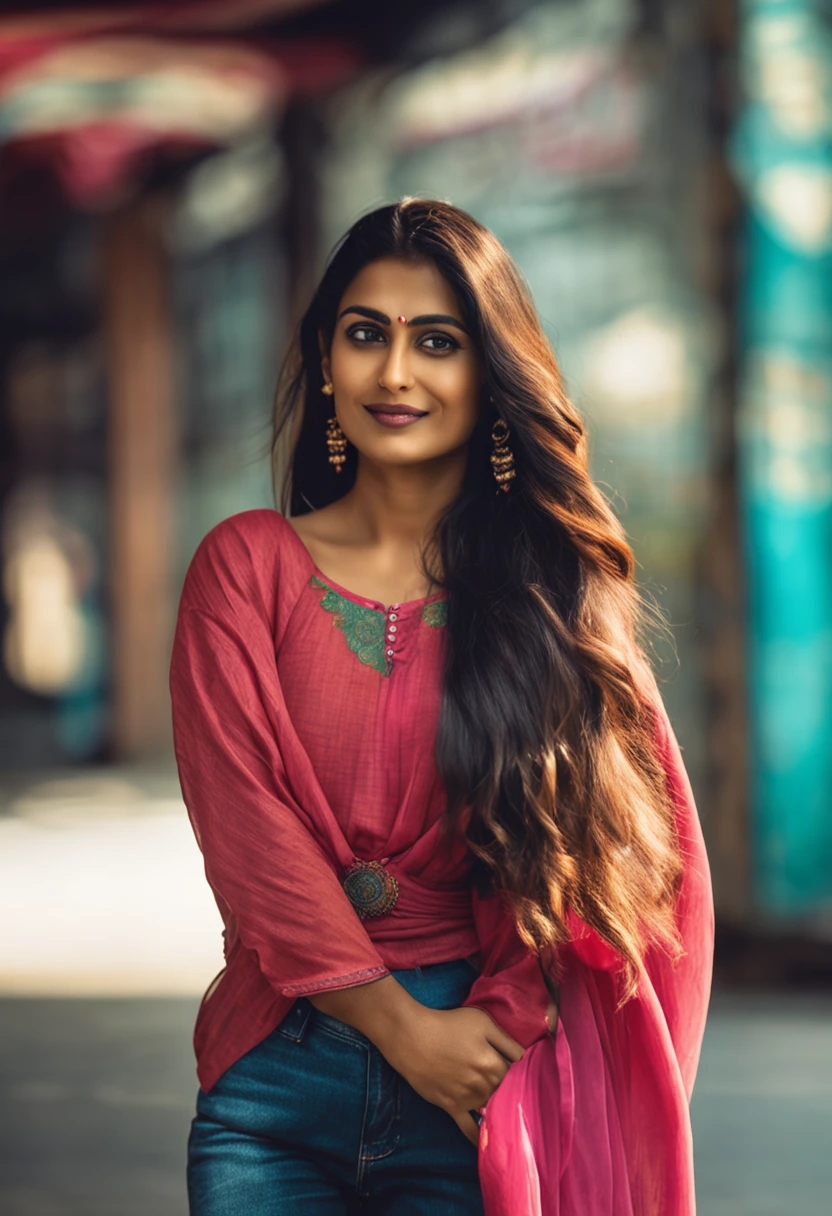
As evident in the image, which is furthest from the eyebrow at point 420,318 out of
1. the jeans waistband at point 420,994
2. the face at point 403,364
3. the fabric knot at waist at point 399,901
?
the jeans waistband at point 420,994

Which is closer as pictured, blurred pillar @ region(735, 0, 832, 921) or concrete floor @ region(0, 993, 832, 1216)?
concrete floor @ region(0, 993, 832, 1216)

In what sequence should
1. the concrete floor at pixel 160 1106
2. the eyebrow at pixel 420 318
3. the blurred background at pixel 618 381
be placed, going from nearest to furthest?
the eyebrow at pixel 420 318
the concrete floor at pixel 160 1106
the blurred background at pixel 618 381

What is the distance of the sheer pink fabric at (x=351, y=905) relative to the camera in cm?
144

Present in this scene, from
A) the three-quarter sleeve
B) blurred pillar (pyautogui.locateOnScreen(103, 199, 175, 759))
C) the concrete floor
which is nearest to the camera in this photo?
the three-quarter sleeve

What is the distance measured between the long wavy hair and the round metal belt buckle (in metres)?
0.09

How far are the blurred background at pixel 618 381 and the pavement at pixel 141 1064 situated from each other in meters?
0.01

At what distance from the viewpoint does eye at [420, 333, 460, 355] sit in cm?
155

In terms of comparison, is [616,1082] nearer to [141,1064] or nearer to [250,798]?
[250,798]

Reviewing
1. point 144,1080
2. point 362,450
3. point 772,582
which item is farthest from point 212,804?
point 772,582

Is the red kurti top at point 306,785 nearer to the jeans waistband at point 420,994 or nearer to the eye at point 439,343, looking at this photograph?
the jeans waistband at point 420,994

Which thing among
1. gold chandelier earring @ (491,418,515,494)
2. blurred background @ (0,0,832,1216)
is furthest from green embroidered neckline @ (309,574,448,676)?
blurred background @ (0,0,832,1216)

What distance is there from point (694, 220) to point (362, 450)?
11.6ft

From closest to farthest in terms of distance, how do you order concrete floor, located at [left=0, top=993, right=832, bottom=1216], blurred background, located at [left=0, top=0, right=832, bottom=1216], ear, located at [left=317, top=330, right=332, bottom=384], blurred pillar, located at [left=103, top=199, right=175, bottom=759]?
ear, located at [left=317, top=330, right=332, bottom=384] → concrete floor, located at [left=0, top=993, right=832, bottom=1216] → blurred background, located at [left=0, top=0, right=832, bottom=1216] → blurred pillar, located at [left=103, top=199, right=175, bottom=759]

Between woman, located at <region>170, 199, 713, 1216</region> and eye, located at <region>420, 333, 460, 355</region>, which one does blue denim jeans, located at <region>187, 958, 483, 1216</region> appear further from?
eye, located at <region>420, 333, 460, 355</region>
